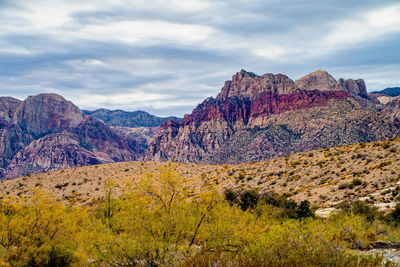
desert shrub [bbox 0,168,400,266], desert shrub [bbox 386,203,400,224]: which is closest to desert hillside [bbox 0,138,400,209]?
desert shrub [bbox 386,203,400,224]

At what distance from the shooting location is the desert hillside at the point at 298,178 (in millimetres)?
30481

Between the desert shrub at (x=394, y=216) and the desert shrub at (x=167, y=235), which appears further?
the desert shrub at (x=394, y=216)

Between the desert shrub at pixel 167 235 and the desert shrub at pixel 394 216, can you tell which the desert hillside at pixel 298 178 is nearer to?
the desert shrub at pixel 394 216

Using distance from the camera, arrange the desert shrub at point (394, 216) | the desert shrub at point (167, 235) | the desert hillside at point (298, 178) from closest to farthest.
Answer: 1. the desert shrub at point (167, 235)
2. the desert shrub at point (394, 216)
3. the desert hillside at point (298, 178)

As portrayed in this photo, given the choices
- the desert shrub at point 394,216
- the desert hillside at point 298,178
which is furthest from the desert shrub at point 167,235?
the desert hillside at point 298,178

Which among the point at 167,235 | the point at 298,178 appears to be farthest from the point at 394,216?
the point at 298,178

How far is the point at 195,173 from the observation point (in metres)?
57.5

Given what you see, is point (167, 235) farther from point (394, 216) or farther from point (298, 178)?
point (298, 178)

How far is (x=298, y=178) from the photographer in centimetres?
3953

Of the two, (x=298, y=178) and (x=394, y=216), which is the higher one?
(x=394, y=216)

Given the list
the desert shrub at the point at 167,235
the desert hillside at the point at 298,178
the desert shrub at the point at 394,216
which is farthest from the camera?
the desert hillside at the point at 298,178

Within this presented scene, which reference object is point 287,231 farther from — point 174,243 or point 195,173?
point 195,173

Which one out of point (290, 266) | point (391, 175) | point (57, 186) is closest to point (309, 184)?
point (391, 175)

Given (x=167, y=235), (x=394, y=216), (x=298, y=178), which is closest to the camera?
(x=167, y=235)
